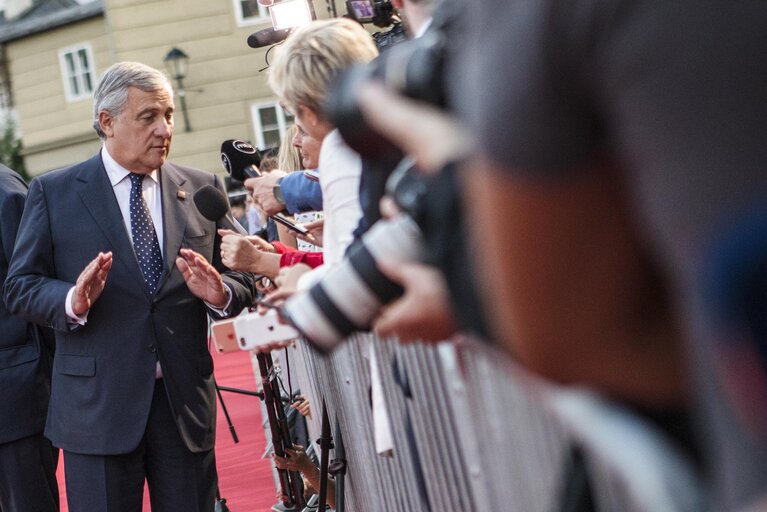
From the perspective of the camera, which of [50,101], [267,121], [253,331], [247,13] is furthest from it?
[50,101]

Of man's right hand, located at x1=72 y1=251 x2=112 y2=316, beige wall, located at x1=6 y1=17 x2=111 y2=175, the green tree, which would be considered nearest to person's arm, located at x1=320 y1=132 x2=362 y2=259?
man's right hand, located at x1=72 y1=251 x2=112 y2=316

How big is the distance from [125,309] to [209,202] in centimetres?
53

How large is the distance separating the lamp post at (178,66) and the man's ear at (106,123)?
17528 mm

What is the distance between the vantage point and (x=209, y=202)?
4.21m

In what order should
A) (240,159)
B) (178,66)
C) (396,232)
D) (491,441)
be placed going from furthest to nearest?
(178,66) < (240,159) < (491,441) < (396,232)

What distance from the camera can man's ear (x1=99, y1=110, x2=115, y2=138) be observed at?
422 centimetres

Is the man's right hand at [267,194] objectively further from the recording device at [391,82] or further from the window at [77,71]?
the window at [77,71]

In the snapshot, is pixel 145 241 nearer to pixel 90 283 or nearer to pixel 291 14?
pixel 90 283

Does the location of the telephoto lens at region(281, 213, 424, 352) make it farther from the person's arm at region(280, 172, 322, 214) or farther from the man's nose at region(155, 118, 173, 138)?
the man's nose at region(155, 118, 173, 138)

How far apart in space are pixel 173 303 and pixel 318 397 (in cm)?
112

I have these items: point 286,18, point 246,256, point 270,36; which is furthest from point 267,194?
point 286,18

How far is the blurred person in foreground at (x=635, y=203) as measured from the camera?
0.80 meters

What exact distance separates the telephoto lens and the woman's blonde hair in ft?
3.27

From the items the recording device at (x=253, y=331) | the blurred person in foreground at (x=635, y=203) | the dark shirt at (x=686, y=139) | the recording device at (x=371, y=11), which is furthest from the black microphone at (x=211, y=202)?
the dark shirt at (x=686, y=139)
